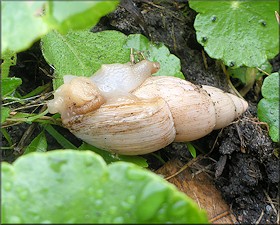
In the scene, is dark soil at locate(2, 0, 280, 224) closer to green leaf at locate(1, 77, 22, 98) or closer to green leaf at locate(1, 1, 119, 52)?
green leaf at locate(1, 77, 22, 98)

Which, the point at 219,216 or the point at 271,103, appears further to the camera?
the point at 271,103

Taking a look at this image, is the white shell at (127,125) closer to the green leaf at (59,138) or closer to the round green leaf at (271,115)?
the green leaf at (59,138)

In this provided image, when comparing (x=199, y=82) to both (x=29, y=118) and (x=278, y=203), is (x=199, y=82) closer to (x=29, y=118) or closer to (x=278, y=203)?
(x=278, y=203)

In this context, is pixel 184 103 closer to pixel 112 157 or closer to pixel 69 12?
pixel 112 157

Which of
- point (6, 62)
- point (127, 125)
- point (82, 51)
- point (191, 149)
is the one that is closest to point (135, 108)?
point (127, 125)

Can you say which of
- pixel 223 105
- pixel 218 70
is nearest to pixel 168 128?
pixel 223 105
